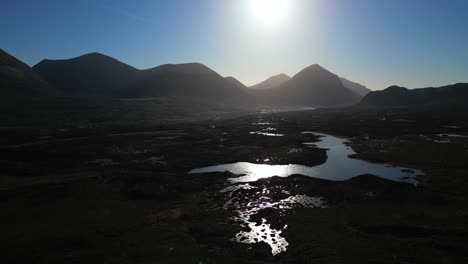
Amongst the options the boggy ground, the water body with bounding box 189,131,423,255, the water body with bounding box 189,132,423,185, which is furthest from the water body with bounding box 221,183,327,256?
the water body with bounding box 189,132,423,185

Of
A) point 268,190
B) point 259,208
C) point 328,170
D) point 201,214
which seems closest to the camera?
point 201,214

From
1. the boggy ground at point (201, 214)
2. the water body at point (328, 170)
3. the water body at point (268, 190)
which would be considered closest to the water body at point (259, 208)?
the water body at point (268, 190)

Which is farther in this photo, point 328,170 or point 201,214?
point 328,170

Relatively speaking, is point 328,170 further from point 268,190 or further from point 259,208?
point 259,208

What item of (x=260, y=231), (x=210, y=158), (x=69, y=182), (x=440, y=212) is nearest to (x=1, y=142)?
(x=69, y=182)

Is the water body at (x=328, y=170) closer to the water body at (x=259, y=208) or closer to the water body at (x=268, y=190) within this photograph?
the water body at (x=268, y=190)

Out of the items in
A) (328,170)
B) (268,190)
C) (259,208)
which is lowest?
(328,170)

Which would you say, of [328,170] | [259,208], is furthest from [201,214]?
[328,170]

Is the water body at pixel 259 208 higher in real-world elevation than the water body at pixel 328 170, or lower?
higher

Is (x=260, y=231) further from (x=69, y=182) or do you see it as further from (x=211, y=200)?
(x=69, y=182)

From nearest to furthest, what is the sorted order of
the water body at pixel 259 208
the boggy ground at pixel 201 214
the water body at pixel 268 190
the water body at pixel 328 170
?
the boggy ground at pixel 201 214, the water body at pixel 259 208, the water body at pixel 268 190, the water body at pixel 328 170

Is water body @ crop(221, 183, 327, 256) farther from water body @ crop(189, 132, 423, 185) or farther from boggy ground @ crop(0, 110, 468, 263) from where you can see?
water body @ crop(189, 132, 423, 185)
